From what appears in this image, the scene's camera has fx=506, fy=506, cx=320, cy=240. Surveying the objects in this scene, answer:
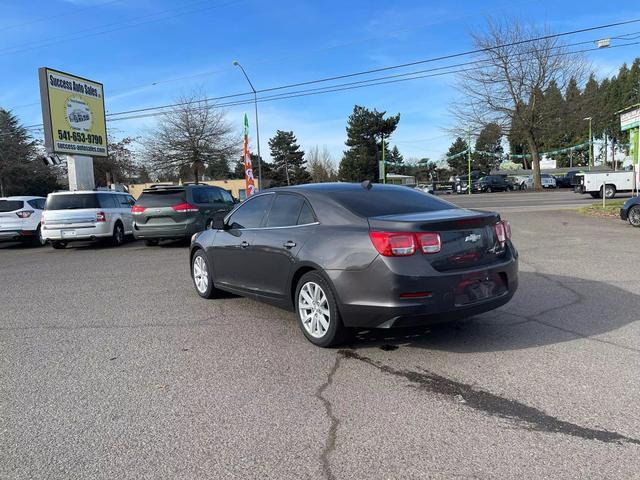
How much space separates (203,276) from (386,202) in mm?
3061

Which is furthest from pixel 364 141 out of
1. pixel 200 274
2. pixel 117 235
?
pixel 200 274

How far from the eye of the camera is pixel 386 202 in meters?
5.18

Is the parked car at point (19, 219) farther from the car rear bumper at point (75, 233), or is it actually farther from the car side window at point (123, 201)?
the car side window at point (123, 201)

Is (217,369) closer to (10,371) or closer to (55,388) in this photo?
(55,388)

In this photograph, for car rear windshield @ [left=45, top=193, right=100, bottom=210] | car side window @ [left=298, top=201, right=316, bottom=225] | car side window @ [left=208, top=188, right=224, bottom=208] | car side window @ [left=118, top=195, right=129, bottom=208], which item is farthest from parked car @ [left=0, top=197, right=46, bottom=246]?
car side window @ [left=298, top=201, right=316, bottom=225]

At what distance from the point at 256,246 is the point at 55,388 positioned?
7.87 feet

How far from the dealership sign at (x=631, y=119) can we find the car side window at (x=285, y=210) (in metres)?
18.1

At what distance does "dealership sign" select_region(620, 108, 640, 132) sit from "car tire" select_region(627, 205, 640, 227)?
20.4ft

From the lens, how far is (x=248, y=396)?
3805mm

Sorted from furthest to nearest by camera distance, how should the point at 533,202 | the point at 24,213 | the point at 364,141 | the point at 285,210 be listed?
the point at 364,141 < the point at 533,202 < the point at 24,213 < the point at 285,210

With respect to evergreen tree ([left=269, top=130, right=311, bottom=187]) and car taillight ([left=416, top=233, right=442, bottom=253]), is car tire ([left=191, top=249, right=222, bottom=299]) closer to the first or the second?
car taillight ([left=416, top=233, right=442, bottom=253])

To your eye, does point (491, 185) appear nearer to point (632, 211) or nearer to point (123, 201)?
point (632, 211)

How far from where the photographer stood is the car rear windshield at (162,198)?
1293 centimetres

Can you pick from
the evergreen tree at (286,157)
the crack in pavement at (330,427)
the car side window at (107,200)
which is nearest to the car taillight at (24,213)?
the car side window at (107,200)
